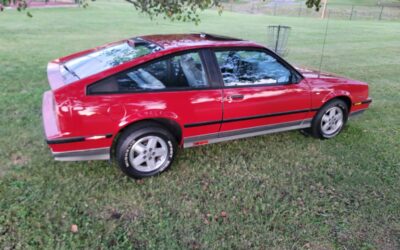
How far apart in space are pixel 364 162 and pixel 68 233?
3.49 metres

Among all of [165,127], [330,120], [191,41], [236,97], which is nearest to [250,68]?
[236,97]

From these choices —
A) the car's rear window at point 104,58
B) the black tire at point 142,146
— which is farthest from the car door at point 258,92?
the car's rear window at point 104,58

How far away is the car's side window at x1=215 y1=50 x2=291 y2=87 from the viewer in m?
4.04

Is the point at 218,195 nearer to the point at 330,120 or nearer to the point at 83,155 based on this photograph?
the point at 83,155

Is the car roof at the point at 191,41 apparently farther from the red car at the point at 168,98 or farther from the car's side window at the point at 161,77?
the car's side window at the point at 161,77

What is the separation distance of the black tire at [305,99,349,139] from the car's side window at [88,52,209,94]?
72.1 inches

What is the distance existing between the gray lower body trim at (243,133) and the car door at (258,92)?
1 cm

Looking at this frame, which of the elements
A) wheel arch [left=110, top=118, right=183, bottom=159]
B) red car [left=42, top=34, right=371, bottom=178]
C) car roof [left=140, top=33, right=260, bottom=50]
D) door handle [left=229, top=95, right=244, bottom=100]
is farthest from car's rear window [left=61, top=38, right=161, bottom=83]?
door handle [left=229, top=95, right=244, bottom=100]

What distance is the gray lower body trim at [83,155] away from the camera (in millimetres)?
3359

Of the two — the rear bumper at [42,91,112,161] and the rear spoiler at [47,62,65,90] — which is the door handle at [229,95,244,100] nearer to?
the rear bumper at [42,91,112,161]

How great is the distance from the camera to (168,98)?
11.8ft

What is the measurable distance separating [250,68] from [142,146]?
65.0 inches

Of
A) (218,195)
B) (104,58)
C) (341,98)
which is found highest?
(104,58)

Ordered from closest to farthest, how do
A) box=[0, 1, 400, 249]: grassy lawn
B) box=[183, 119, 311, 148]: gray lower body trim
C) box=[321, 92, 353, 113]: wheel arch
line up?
1. box=[0, 1, 400, 249]: grassy lawn
2. box=[183, 119, 311, 148]: gray lower body trim
3. box=[321, 92, 353, 113]: wheel arch
